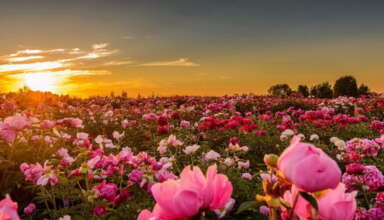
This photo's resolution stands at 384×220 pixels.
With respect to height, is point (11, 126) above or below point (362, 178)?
above

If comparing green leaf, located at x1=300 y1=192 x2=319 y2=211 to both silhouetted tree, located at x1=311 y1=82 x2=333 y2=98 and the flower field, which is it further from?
silhouetted tree, located at x1=311 y1=82 x2=333 y2=98

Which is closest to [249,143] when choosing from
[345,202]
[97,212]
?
[97,212]

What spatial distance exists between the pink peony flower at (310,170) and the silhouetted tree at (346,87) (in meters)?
29.3

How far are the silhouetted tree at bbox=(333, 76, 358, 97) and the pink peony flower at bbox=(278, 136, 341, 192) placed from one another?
96.3ft

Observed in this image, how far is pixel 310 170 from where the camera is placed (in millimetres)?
864

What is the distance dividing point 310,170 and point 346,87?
29879 millimetres

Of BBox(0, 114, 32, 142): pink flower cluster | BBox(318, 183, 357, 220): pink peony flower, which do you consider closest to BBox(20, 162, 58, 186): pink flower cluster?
BBox(0, 114, 32, 142): pink flower cluster

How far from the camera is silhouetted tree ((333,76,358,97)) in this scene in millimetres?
28672

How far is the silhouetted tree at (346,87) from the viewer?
28.7 meters

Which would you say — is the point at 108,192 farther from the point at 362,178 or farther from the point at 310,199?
the point at 310,199

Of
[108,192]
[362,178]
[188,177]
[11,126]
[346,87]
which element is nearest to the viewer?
[188,177]

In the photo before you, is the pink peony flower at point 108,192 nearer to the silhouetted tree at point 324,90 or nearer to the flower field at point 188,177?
the flower field at point 188,177

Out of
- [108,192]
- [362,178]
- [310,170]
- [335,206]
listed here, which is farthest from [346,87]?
[310,170]

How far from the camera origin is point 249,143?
22.2 feet
